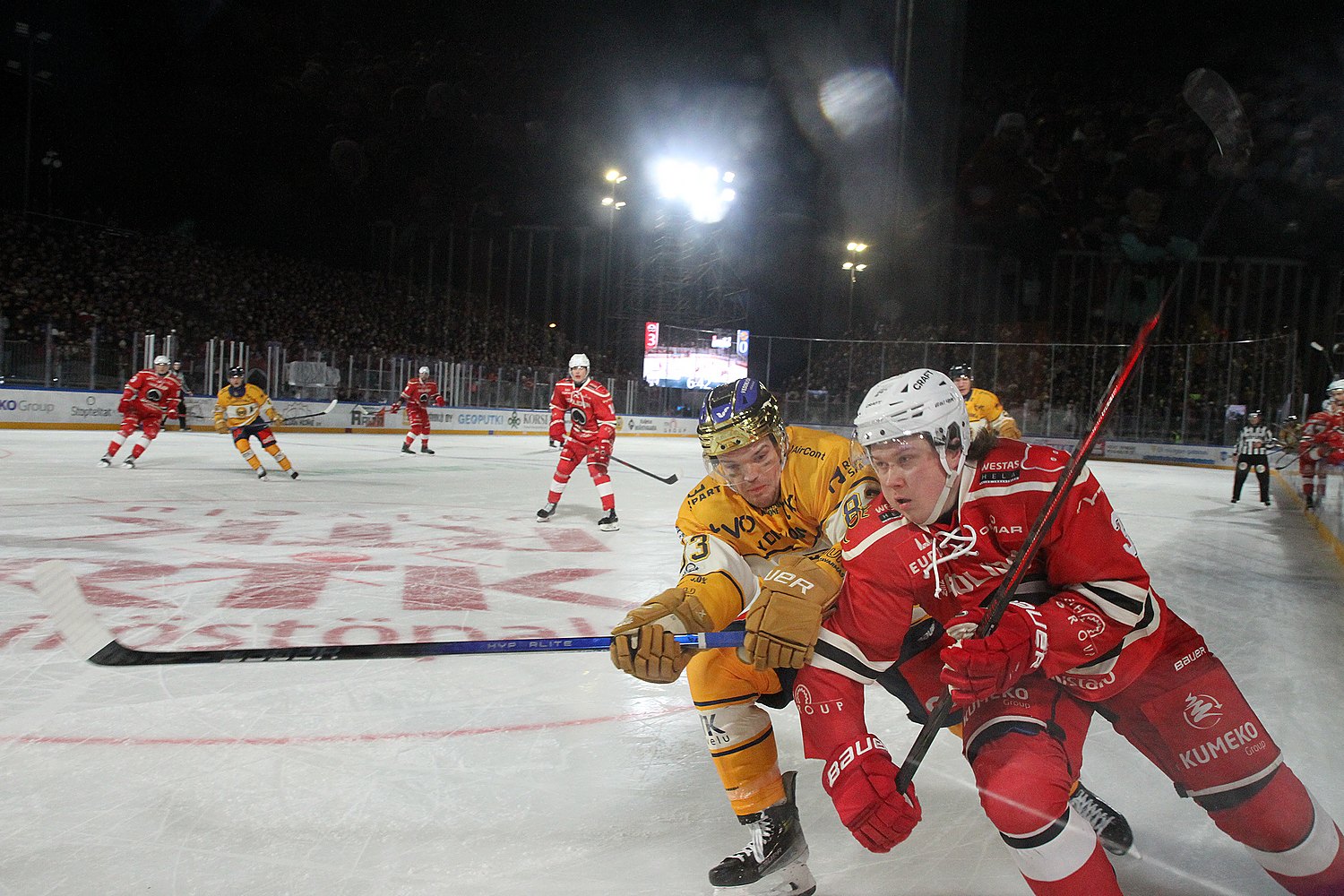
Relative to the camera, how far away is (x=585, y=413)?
771cm

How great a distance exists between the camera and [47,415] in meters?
13.9

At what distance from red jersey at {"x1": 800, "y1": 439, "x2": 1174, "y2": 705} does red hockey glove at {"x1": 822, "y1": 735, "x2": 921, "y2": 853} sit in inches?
7.5

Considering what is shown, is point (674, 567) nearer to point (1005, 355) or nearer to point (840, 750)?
point (840, 750)

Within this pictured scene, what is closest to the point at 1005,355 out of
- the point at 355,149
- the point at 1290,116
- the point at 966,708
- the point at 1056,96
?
Result: the point at 1056,96

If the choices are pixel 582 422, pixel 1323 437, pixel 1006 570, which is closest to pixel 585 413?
pixel 582 422

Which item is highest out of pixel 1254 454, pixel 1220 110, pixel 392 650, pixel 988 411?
pixel 1220 110

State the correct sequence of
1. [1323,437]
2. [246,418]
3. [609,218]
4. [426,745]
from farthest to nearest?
1. [609,218]
2. [246,418]
3. [1323,437]
4. [426,745]

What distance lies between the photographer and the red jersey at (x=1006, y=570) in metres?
1.46

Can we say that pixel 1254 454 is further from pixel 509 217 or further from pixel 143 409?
pixel 509 217

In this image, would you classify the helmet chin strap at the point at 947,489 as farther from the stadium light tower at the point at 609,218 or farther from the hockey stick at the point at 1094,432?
the stadium light tower at the point at 609,218

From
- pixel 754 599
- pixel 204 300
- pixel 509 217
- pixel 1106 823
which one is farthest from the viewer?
pixel 509 217

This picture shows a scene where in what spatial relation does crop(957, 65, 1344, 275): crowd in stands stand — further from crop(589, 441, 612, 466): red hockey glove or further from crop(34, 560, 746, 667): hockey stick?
crop(34, 560, 746, 667): hockey stick

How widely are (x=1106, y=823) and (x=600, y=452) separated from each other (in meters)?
5.82

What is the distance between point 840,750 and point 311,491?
7.74 m
